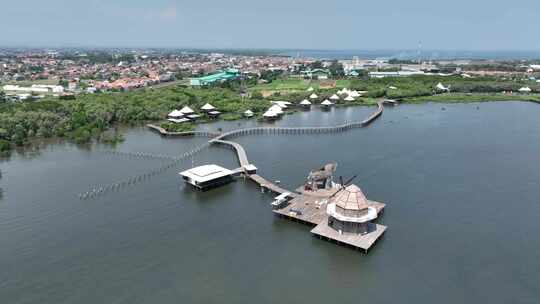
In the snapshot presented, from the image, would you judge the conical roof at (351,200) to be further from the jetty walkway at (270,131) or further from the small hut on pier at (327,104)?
the small hut on pier at (327,104)

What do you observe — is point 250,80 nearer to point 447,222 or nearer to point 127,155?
point 127,155

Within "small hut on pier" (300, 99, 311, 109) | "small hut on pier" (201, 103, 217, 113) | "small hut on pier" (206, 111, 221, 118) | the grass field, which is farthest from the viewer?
the grass field

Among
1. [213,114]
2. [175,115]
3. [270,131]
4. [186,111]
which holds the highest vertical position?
[186,111]

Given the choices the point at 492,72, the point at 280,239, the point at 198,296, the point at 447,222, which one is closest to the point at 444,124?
the point at 447,222

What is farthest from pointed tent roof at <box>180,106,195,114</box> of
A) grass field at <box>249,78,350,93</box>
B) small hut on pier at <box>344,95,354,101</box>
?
small hut on pier at <box>344,95,354,101</box>

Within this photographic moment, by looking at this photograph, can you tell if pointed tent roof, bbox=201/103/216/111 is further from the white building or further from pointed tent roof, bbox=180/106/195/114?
the white building

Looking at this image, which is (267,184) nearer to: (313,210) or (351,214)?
(313,210)

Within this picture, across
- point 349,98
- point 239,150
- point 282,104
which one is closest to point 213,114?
point 282,104

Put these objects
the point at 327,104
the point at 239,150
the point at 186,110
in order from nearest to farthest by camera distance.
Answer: the point at 239,150
the point at 186,110
the point at 327,104

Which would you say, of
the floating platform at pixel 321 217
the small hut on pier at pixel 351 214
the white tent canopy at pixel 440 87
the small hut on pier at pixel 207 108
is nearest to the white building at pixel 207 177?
the floating platform at pixel 321 217
